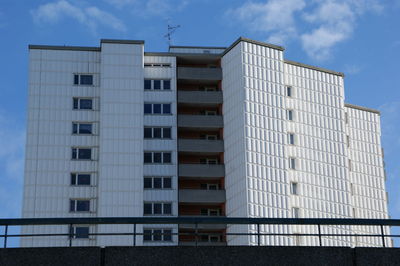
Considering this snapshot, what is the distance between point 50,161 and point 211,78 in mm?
17058

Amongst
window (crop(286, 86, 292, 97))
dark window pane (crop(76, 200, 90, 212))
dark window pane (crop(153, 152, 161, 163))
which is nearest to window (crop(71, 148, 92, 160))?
dark window pane (crop(76, 200, 90, 212))

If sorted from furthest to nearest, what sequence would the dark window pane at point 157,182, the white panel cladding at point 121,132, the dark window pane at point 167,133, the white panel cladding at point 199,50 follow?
the white panel cladding at point 199,50 < the dark window pane at point 167,133 < the dark window pane at point 157,182 < the white panel cladding at point 121,132

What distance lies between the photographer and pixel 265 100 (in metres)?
77.0

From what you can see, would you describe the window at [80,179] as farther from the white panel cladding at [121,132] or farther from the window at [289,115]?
the window at [289,115]

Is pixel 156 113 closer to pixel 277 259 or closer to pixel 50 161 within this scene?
pixel 50 161

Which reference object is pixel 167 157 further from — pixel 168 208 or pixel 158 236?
pixel 158 236

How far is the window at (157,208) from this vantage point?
246ft

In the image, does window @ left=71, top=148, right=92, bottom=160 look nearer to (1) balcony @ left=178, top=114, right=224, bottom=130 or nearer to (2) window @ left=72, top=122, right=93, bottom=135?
(2) window @ left=72, top=122, right=93, bottom=135

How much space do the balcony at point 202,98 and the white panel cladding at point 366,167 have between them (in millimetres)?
14949

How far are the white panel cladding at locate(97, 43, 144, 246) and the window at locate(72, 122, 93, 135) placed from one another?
1.52m

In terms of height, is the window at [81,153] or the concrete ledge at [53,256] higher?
the window at [81,153]

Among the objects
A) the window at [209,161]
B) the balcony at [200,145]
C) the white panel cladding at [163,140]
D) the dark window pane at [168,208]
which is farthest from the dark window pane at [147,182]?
the window at [209,161]

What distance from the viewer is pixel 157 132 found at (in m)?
78.5

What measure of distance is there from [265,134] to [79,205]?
1739cm
